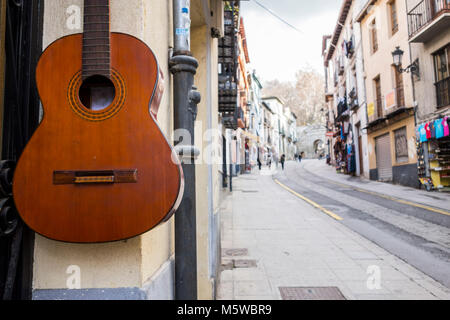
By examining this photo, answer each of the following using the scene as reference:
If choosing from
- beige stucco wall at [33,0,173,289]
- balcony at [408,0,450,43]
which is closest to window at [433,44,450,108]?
balcony at [408,0,450,43]

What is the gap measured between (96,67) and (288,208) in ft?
26.8

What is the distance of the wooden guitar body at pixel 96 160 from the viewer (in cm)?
134

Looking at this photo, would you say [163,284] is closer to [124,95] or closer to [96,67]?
[124,95]

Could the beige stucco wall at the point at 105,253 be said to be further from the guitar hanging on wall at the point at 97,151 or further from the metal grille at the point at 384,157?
the metal grille at the point at 384,157

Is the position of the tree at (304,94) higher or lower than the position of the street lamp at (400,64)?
higher

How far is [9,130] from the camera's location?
5.00 feet

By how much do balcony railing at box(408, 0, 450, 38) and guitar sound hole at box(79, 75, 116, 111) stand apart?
43.2 ft

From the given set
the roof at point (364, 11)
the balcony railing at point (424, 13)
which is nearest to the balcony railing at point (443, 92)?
the balcony railing at point (424, 13)

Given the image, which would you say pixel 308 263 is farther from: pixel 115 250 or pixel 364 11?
pixel 364 11

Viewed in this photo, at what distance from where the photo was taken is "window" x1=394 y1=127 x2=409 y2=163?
569 inches

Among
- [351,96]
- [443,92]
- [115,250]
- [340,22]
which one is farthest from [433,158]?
[340,22]

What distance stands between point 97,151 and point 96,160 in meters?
0.04

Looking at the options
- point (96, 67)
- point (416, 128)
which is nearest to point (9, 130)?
point (96, 67)

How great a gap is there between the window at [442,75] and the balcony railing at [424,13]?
123 centimetres
